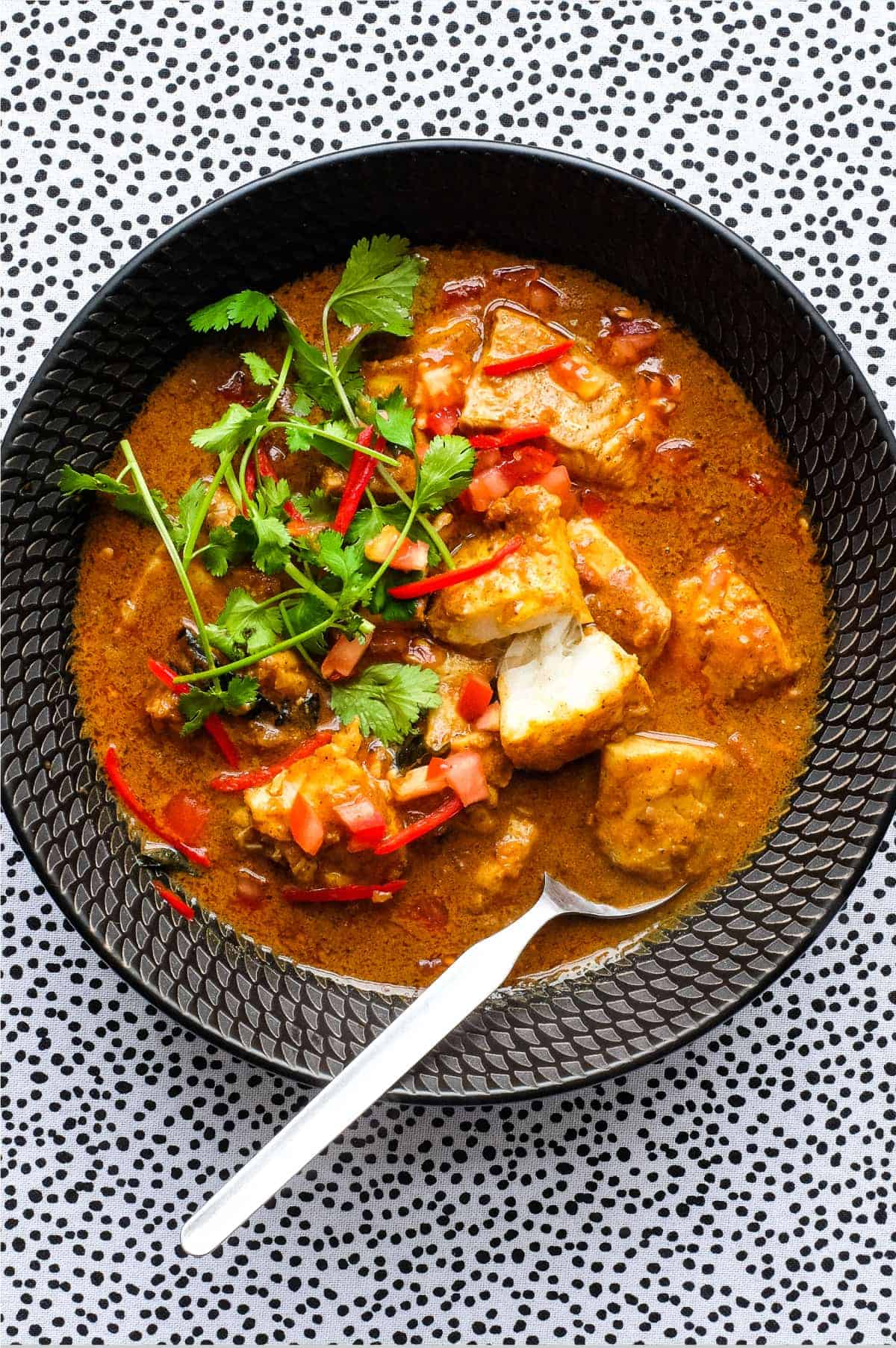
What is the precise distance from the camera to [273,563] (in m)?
3.30

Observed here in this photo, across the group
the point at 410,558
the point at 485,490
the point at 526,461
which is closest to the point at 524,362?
the point at 526,461

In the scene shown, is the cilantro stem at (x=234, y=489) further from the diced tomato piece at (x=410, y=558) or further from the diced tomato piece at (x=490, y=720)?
the diced tomato piece at (x=490, y=720)

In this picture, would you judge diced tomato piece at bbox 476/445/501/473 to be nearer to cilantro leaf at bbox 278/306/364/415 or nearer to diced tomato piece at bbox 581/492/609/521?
diced tomato piece at bbox 581/492/609/521

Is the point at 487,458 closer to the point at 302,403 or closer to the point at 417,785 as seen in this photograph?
the point at 302,403

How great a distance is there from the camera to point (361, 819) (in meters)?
3.30

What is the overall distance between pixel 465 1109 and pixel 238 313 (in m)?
2.58

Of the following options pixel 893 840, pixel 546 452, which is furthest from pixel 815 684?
pixel 546 452

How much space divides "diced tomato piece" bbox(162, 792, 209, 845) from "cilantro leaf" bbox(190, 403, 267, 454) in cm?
108

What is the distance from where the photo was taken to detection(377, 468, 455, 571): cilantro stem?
333 centimetres

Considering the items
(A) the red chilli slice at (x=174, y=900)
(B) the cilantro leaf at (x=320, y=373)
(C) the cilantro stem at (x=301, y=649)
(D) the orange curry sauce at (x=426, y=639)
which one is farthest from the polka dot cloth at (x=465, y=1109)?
(C) the cilantro stem at (x=301, y=649)

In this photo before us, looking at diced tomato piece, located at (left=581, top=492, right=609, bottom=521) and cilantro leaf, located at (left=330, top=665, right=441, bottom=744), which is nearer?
cilantro leaf, located at (left=330, top=665, right=441, bottom=744)

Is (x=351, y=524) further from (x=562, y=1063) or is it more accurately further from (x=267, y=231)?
(x=562, y=1063)

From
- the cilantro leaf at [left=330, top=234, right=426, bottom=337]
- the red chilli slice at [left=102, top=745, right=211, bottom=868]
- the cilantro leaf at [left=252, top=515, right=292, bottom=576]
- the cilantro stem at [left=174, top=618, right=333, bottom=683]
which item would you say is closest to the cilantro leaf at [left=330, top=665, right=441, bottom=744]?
the cilantro stem at [left=174, top=618, right=333, bottom=683]

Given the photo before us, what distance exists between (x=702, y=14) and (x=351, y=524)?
2100 mm
